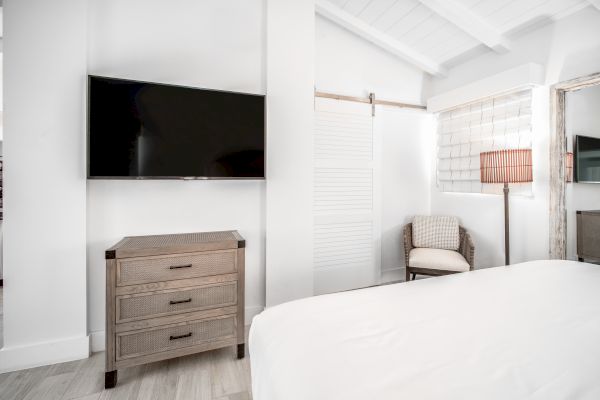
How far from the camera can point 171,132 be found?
2.08 m

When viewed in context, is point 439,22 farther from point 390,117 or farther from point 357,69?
point 390,117

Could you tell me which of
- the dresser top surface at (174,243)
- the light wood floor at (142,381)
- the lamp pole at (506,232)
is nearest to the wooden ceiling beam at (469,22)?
the lamp pole at (506,232)

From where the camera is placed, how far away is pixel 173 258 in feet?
6.09

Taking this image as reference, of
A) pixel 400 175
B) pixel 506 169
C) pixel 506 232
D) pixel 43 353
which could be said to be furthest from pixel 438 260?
pixel 43 353

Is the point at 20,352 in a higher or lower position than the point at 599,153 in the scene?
lower

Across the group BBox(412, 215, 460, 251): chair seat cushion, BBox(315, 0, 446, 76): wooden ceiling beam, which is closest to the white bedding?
BBox(412, 215, 460, 251): chair seat cushion

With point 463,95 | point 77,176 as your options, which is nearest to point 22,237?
point 77,176

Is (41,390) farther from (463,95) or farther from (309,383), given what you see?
(463,95)

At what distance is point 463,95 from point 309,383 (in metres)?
3.35

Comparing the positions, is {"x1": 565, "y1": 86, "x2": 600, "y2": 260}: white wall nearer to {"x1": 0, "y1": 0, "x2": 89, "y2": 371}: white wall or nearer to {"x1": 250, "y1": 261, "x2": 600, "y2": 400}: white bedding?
{"x1": 250, "y1": 261, "x2": 600, "y2": 400}: white bedding

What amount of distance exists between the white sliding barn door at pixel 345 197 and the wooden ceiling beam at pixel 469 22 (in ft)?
3.45

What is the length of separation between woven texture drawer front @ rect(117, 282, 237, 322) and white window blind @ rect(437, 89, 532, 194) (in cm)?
277

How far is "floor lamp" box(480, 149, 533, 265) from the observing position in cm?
250

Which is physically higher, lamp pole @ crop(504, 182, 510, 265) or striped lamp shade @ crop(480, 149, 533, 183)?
striped lamp shade @ crop(480, 149, 533, 183)
